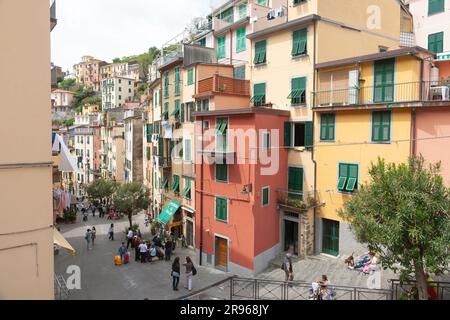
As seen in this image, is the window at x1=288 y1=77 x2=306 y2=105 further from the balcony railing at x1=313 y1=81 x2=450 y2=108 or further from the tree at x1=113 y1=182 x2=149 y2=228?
the tree at x1=113 y1=182 x2=149 y2=228

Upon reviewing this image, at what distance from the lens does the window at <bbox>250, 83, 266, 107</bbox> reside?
80.9 ft

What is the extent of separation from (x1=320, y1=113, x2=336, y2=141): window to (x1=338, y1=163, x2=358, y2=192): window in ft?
5.90

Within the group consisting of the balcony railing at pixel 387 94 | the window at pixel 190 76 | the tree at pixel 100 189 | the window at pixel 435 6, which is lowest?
the tree at pixel 100 189

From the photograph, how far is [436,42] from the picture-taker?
26094mm

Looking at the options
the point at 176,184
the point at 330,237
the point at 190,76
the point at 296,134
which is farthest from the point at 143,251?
the point at 190,76

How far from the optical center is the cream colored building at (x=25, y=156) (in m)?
10.0

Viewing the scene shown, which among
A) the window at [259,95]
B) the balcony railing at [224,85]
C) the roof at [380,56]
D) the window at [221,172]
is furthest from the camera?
the balcony railing at [224,85]

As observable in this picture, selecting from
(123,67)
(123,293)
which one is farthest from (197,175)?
(123,67)

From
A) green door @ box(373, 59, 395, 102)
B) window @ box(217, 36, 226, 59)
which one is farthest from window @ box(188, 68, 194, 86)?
green door @ box(373, 59, 395, 102)

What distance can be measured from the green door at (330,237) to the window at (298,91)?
7372mm

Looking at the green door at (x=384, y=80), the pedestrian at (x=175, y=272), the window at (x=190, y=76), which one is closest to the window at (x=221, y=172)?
the pedestrian at (x=175, y=272)

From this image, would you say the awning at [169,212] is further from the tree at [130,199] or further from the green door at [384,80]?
the green door at [384,80]

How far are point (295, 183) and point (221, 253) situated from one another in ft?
21.0
